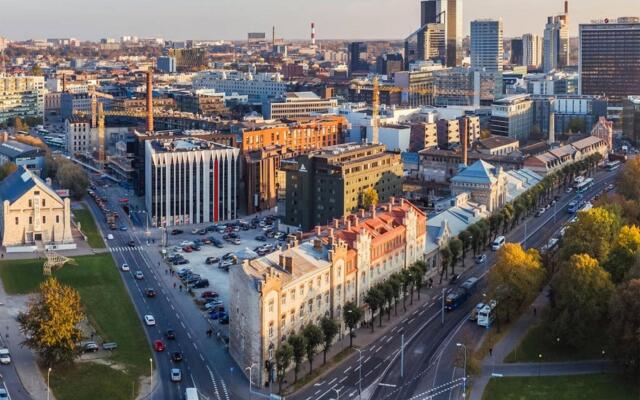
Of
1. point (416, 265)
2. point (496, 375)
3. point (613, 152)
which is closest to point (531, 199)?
point (416, 265)

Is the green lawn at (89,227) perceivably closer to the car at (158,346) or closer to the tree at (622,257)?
the car at (158,346)

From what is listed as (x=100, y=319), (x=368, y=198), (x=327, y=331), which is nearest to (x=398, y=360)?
(x=327, y=331)

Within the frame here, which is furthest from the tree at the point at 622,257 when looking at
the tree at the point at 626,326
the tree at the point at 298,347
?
the tree at the point at 298,347

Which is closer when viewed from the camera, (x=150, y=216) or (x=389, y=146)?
(x=150, y=216)

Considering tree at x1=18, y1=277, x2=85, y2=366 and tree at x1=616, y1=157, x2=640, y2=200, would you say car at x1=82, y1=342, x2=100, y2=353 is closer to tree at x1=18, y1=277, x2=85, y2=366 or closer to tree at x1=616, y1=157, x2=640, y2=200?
tree at x1=18, y1=277, x2=85, y2=366

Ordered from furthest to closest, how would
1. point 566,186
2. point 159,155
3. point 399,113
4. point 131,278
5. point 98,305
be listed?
point 399,113
point 566,186
point 159,155
point 131,278
point 98,305

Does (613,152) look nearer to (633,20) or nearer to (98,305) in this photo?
(633,20)
